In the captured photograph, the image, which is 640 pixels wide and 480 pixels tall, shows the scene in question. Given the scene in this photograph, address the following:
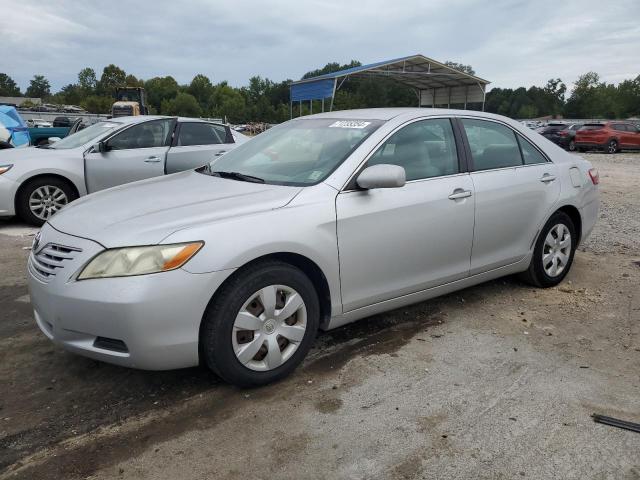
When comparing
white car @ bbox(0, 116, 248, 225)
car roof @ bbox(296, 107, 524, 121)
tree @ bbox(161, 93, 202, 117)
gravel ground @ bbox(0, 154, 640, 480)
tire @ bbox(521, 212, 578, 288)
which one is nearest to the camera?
gravel ground @ bbox(0, 154, 640, 480)

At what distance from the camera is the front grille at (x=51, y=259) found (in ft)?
9.09

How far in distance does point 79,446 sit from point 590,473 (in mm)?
2320

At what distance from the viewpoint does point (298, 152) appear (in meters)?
3.73

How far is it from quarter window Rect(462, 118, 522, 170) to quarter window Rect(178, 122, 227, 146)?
4991 mm

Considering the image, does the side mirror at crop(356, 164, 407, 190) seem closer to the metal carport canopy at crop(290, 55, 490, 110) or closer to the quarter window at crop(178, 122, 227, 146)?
the quarter window at crop(178, 122, 227, 146)

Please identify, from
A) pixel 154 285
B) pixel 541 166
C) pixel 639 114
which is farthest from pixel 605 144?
pixel 639 114

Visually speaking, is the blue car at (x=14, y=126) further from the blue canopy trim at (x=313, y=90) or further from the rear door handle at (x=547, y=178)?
the blue canopy trim at (x=313, y=90)

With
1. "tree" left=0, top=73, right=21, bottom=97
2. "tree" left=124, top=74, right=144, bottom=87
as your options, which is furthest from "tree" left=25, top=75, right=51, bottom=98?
"tree" left=124, top=74, right=144, bottom=87

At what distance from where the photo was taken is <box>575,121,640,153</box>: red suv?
24.5m

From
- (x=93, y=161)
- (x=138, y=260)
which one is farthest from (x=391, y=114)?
(x=93, y=161)

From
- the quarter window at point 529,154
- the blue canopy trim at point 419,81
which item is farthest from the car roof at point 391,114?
the blue canopy trim at point 419,81

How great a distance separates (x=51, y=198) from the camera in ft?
24.0

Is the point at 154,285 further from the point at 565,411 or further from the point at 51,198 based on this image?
the point at 51,198

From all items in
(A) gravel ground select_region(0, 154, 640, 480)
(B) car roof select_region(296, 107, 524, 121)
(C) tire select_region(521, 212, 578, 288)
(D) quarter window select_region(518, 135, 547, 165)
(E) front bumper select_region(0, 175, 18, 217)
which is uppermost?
(B) car roof select_region(296, 107, 524, 121)
